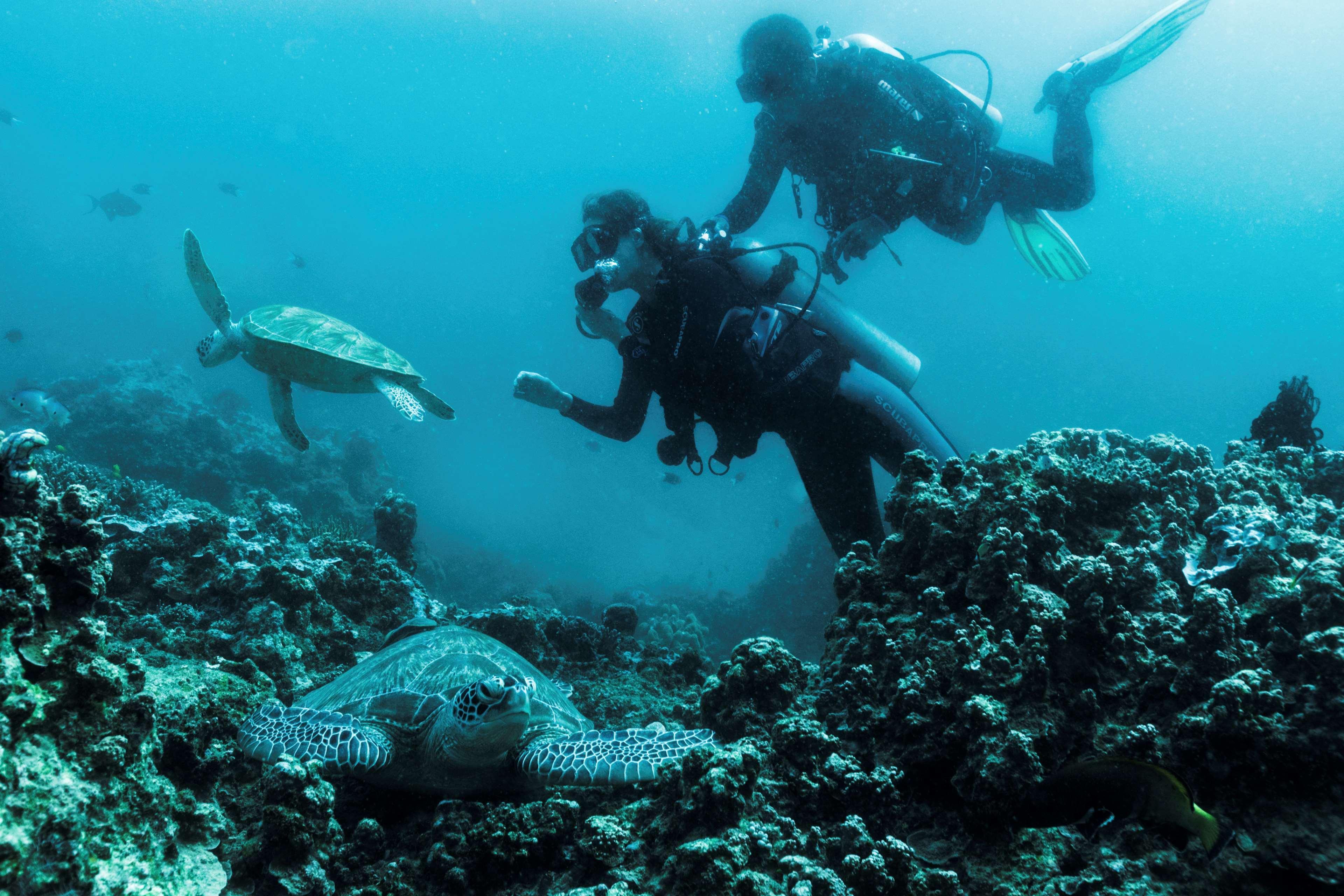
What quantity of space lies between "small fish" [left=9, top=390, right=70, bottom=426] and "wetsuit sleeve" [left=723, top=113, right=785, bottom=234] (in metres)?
10.1

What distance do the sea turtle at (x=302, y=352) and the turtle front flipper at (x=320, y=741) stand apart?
10.4ft

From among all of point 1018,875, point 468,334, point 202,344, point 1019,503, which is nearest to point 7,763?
point 1018,875

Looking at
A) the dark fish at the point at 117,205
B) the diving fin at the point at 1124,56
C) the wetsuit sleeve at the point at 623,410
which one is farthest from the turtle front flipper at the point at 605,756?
the dark fish at the point at 117,205

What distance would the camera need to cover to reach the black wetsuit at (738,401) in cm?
428

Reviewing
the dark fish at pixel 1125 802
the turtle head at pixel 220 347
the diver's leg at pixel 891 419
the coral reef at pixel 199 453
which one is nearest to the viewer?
the dark fish at pixel 1125 802

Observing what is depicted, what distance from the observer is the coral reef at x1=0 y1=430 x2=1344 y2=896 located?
129cm

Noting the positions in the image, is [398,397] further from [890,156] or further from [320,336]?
[890,156]

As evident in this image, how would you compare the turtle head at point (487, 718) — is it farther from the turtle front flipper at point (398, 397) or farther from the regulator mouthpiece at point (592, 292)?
the turtle front flipper at point (398, 397)

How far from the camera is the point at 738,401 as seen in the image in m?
4.50

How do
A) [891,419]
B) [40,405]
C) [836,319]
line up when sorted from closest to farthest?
[891,419] → [836,319] → [40,405]

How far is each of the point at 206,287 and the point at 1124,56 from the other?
10.5 metres

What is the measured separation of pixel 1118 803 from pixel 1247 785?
348mm

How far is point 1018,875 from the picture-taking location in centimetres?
142

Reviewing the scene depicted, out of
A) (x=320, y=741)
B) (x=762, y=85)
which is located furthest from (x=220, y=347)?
(x=762, y=85)
